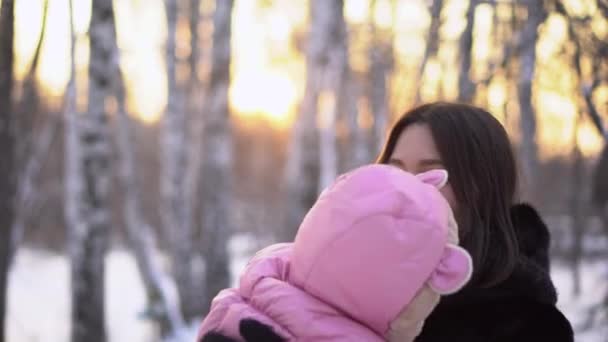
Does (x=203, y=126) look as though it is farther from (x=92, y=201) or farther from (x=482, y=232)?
(x=482, y=232)

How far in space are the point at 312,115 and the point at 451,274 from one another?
255 inches

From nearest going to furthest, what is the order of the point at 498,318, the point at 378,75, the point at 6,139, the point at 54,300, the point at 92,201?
the point at 498,318 → the point at 6,139 → the point at 92,201 → the point at 378,75 → the point at 54,300

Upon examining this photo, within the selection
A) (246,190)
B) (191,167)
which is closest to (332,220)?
(191,167)

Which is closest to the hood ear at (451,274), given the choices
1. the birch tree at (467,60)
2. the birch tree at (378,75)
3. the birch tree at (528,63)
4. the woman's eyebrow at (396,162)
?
the woman's eyebrow at (396,162)

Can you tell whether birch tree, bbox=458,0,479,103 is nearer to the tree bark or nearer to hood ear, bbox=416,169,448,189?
hood ear, bbox=416,169,448,189

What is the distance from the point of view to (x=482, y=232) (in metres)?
1.59

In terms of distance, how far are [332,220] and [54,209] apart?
2125 cm

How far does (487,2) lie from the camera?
4.30 metres

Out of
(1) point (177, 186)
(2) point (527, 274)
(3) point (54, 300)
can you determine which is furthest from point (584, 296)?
(2) point (527, 274)

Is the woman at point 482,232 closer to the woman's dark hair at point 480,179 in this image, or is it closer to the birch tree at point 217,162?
the woman's dark hair at point 480,179

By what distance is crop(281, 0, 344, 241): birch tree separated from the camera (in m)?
7.42

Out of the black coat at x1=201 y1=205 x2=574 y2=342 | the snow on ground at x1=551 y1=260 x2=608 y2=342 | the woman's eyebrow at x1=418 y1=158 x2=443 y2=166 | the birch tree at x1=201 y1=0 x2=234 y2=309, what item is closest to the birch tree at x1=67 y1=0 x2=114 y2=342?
the snow on ground at x1=551 y1=260 x2=608 y2=342

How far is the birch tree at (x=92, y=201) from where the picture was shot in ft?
16.1

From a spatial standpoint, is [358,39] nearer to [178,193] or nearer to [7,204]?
[178,193]
